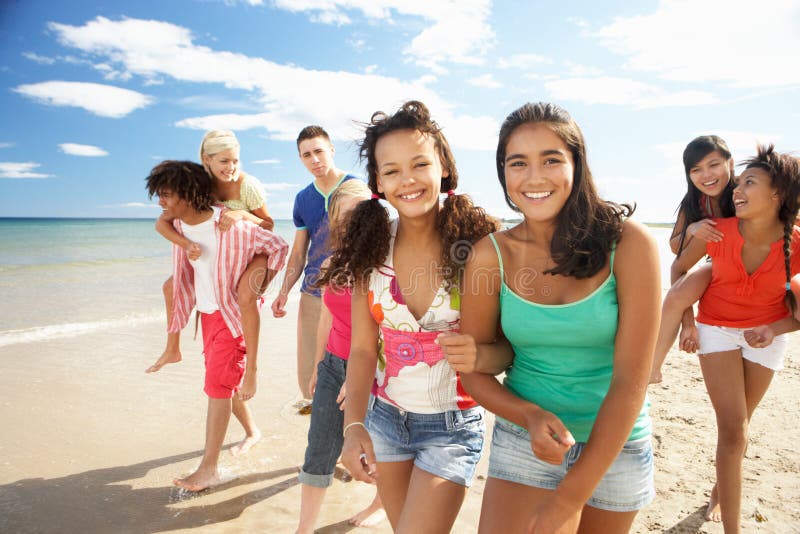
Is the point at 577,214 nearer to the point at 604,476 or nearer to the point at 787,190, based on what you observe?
the point at 604,476

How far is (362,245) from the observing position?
2.36 metres

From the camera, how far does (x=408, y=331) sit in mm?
2234

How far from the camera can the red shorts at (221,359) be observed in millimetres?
3736

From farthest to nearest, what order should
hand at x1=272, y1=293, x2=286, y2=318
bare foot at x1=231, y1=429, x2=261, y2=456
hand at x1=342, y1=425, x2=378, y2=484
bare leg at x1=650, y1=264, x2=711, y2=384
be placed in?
hand at x1=272, y1=293, x2=286, y2=318
bare foot at x1=231, y1=429, x2=261, y2=456
bare leg at x1=650, y1=264, x2=711, y2=384
hand at x1=342, y1=425, x2=378, y2=484

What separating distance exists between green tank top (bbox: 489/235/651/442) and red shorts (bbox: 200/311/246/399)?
2.57m

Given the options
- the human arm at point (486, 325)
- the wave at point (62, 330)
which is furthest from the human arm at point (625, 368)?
the wave at point (62, 330)

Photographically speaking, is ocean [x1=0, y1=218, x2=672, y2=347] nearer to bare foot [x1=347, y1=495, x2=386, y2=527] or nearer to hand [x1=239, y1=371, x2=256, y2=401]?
bare foot [x1=347, y1=495, x2=386, y2=527]

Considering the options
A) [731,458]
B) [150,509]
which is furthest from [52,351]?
[731,458]

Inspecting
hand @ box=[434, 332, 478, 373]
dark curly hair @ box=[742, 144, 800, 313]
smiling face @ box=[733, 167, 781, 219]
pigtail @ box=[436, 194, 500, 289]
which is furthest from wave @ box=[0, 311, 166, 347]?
dark curly hair @ box=[742, 144, 800, 313]

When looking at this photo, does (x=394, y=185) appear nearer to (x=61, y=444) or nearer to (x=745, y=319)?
(x=745, y=319)

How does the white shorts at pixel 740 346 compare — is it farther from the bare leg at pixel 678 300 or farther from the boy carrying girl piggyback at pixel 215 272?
the boy carrying girl piggyback at pixel 215 272

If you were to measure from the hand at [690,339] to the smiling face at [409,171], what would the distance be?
2281mm

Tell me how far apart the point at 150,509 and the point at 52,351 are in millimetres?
4134

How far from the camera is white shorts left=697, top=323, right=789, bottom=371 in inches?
117
